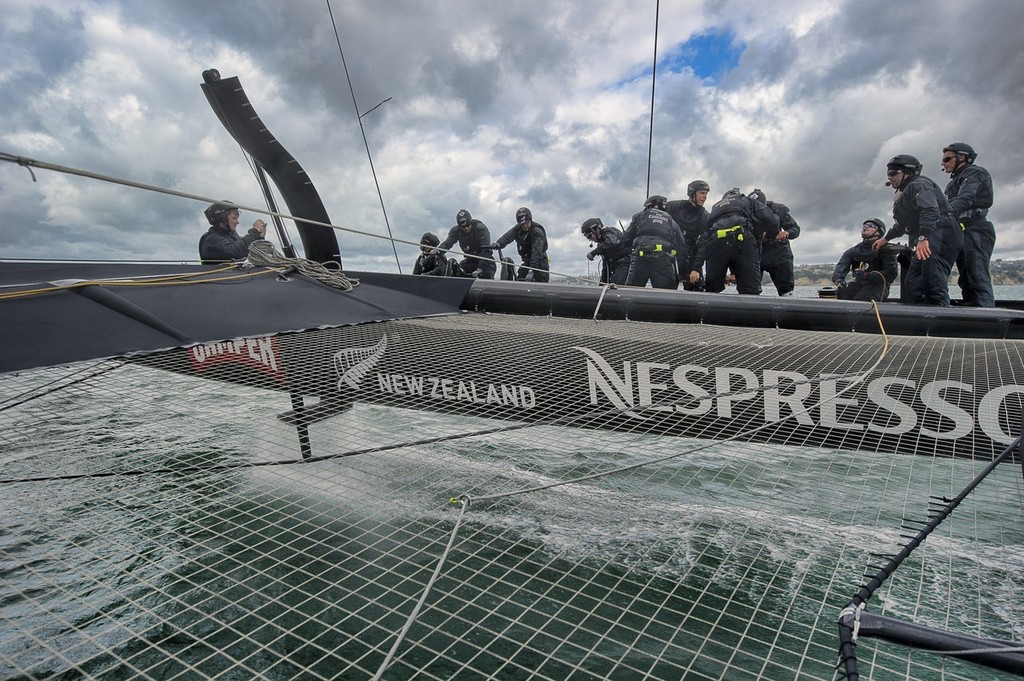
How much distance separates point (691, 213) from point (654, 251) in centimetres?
95

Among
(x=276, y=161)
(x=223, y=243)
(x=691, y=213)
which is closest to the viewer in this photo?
(x=276, y=161)

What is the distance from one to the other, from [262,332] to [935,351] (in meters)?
2.21

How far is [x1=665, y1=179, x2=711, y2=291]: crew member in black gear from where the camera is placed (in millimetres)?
5012

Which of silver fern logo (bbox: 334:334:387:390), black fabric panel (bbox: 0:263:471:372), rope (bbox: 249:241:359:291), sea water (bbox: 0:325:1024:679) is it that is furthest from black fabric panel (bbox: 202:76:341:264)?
sea water (bbox: 0:325:1024:679)

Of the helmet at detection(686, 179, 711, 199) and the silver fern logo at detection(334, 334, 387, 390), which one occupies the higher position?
the helmet at detection(686, 179, 711, 199)

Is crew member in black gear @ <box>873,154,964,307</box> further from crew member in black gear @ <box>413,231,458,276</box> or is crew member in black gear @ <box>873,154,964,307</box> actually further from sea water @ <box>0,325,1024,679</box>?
crew member in black gear @ <box>413,231,458,276</box>

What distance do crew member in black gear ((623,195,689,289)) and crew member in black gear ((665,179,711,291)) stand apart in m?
0.50

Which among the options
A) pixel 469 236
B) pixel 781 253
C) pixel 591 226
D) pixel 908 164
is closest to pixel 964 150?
pixel 908 164

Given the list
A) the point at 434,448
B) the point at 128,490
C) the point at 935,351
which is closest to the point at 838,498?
the point at 935,351

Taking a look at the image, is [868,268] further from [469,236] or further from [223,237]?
[223,237]

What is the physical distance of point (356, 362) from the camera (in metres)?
2.20

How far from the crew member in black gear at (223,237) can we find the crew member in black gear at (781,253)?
4110 millimetres

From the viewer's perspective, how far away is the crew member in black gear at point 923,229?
3221 millimetres

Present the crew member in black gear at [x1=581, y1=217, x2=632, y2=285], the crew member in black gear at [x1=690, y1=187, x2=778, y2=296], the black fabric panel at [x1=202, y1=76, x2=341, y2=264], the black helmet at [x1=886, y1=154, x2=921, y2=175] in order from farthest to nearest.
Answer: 1. the crew member in black gear at [x1=581, y1=217, x2=632, y2=285]
2. the crew member in black gear at [x1=690, y1=187, x2=778, y2=296]
3. the black helmet at [x1=886, y1=154, x2=921, y2=175]
4. the black fabric panel at [x1=202, y1=76, x2=341, y2=264]
